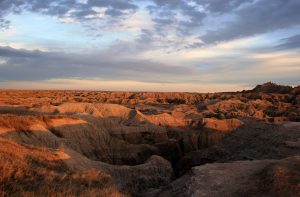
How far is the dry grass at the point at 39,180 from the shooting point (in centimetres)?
972

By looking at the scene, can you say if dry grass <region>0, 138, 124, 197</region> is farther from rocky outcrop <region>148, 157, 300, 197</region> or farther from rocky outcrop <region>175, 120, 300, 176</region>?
rocky outcrop <region>175, 120, 300, 176</region>

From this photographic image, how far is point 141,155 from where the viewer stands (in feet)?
100

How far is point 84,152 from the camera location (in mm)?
27375

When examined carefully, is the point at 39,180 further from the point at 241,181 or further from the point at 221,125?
the point at 221,125

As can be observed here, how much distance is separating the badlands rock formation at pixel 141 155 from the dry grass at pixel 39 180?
3 cm

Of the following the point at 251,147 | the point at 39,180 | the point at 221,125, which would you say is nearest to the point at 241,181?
the point at 39,180

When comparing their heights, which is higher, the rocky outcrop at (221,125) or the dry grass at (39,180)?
the dry grass at (39,180)

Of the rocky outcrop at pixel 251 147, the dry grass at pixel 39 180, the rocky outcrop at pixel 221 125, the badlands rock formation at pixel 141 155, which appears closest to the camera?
the dry grass at pixel 39 180

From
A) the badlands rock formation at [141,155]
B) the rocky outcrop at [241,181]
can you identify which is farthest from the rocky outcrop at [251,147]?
the rocky outcrop at [241,181]

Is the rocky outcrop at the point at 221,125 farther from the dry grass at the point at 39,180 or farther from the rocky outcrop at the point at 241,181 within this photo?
the rocky outcrop at the point at 241,181

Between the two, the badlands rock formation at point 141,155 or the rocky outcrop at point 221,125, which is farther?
the rocky outcrop at point 221,125

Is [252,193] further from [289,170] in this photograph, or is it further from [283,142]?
[283,142]

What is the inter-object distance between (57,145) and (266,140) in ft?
40.2

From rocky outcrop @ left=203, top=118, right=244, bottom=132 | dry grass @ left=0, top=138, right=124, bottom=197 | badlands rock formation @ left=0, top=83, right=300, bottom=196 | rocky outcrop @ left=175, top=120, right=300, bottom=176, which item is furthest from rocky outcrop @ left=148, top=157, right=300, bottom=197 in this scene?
rocky outcrop @ left=203, top=118, right=244, bottom=132
